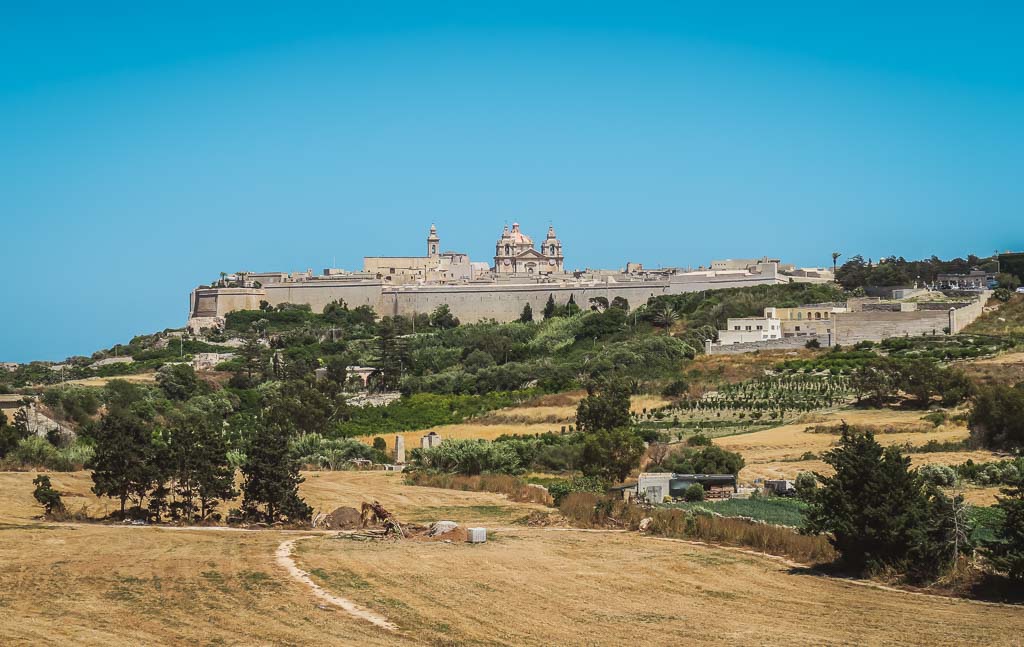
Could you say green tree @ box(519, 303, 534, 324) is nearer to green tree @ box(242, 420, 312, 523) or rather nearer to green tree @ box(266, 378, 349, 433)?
green tree @ box(266, 378, 349, 433)

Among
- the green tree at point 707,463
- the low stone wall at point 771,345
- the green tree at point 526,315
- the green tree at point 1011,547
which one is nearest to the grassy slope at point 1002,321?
the low stone wall at point 771,345

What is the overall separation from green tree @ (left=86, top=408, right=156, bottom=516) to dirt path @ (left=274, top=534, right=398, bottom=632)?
411cm

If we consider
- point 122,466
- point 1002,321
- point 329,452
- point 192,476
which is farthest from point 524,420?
point 1002,321

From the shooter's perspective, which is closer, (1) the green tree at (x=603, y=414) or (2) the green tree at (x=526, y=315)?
(1) the green tree at (x=603, y=414)

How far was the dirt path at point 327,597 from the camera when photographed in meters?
10.7

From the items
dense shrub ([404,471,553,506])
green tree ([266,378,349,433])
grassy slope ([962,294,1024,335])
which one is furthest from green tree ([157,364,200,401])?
grassy slope ([962,294,1024,335])

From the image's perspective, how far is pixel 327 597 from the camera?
11.5 meters

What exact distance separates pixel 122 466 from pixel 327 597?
22.8 feet

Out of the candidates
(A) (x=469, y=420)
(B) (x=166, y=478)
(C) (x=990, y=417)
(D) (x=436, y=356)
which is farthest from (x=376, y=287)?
(B) (x=166, y=478)

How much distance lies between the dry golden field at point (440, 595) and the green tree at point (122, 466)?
169cm

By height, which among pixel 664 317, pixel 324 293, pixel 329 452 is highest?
pixel 324 293

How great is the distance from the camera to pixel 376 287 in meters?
77.2

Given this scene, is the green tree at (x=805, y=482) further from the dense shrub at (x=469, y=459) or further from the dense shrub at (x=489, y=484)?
the dense shrub at (x=469, y=459)

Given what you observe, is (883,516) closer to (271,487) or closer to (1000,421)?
(271,487)
